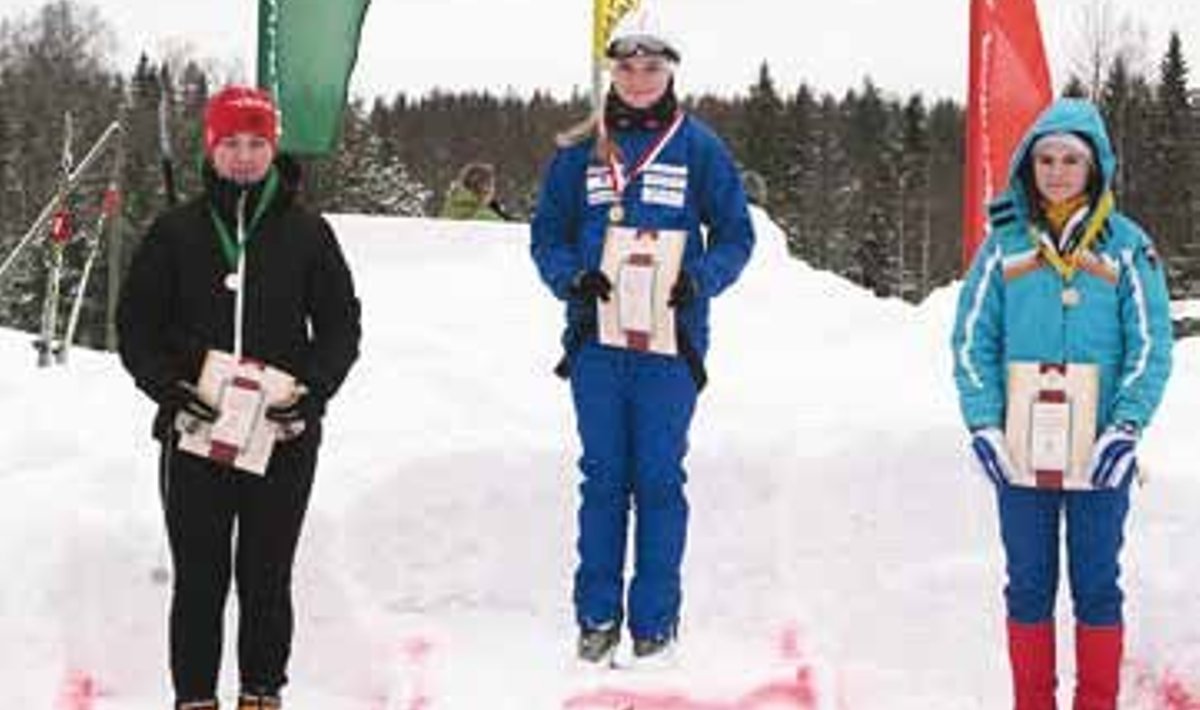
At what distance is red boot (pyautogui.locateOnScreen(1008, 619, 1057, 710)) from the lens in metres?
5.17

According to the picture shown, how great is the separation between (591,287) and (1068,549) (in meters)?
1.65

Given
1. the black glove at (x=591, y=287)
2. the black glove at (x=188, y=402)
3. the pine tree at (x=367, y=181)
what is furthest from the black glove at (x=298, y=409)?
the pine tree at (x=367, y=181)

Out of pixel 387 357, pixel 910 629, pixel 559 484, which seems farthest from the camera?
pixel 387 357

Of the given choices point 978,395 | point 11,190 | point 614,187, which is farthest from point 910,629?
point 11,190

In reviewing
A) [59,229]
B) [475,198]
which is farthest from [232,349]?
[475,198]

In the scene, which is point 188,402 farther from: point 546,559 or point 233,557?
point 546,559

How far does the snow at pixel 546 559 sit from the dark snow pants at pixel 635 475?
255 mm

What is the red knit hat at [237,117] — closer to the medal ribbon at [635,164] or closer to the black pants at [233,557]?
the black pants at [233,557]

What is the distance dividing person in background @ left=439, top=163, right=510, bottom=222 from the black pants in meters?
9.51

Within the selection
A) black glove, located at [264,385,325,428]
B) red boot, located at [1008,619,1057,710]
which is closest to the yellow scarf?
red boot, located at [1008,619,1057,710]

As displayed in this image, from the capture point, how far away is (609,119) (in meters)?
5.79

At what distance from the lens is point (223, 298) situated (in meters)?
5.14

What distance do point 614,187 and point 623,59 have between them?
15.9 inches

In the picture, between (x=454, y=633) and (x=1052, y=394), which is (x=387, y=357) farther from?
(x=1052, y=394)
